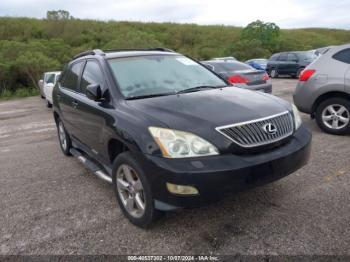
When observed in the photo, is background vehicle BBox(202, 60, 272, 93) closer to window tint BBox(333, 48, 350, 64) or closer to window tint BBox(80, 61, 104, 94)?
window tint BBox(333, 48, 350, 64)

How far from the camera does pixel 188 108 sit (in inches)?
121

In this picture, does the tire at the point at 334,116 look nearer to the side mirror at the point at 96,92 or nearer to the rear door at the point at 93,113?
the rear door at the point at 93,113

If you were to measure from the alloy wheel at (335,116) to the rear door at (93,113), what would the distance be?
4.09m

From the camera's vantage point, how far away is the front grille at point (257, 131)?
276 cm

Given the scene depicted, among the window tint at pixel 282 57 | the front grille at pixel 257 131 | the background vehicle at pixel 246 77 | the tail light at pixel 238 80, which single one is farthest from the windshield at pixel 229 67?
the window tint at pixel 282 57

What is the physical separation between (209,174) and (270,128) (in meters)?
0.76

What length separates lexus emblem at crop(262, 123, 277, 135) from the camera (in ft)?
9.46

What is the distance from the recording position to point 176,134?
2.72 m

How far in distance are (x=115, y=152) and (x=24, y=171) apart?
232 cm

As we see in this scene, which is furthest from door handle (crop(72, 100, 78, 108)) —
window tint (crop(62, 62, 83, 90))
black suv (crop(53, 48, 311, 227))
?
window tint (crop(62, 62, 83, 90))

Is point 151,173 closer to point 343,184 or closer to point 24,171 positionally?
point 343,184

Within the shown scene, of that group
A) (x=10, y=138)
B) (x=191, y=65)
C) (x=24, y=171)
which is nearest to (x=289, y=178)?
(x=191, y=65)

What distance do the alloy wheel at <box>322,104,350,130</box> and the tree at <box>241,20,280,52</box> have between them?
104 ft

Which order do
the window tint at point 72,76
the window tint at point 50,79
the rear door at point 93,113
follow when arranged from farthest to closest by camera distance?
the window tint at point 50,79 < the window tint at point 72,76 < the rear door at point 93,113
